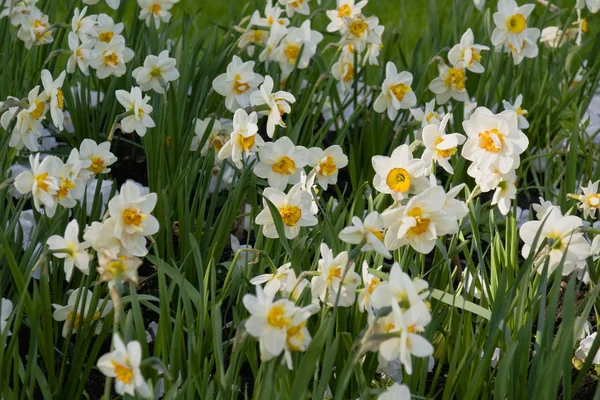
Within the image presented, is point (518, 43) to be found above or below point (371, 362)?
above

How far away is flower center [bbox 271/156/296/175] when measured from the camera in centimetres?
187

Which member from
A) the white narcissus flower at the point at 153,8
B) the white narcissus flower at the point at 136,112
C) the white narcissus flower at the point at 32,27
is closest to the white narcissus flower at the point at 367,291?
the white narcissus flower at the point at 136,112

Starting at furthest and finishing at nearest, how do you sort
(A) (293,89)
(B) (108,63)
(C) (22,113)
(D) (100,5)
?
(D) (100,5)
(A) (293,89)
(B) (108,63)
(C) (22,113)

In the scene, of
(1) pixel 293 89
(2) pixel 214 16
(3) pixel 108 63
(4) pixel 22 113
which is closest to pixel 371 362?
(4) pixel 22 113

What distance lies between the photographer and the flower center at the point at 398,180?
5.33 ft

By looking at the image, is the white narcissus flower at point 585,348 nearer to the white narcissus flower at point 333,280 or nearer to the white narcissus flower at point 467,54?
the white narcissus flower at point 333,280

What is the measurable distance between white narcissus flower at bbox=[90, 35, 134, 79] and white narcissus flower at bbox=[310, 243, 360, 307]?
1.21 metres

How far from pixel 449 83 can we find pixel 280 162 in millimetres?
806

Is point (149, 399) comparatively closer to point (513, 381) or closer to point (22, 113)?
point (513, 381)

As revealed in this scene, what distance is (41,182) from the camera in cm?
166

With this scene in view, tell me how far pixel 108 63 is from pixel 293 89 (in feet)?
2.21

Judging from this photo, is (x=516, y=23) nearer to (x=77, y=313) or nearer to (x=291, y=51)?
(x=291, y=51)

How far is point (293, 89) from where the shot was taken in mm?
2906

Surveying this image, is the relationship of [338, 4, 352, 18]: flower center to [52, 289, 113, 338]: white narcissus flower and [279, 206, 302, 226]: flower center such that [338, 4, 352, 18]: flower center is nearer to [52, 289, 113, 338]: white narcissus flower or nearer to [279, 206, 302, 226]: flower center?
[279, 206, 302, 226]: flower center
